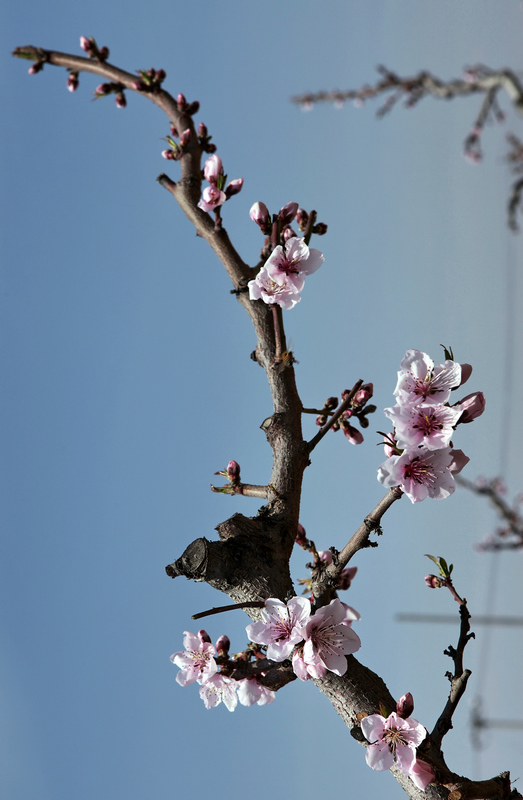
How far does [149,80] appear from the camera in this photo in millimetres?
2643

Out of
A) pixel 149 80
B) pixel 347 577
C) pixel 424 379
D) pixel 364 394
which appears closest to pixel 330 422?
pixel 364 394

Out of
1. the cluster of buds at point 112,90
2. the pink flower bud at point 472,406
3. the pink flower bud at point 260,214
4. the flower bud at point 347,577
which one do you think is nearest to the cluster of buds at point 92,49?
the cluster of buds at point 112,90

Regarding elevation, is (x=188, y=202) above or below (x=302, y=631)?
above

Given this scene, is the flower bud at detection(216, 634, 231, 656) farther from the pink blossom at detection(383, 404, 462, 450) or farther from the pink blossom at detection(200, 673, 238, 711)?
the pink blossom at detection(383, 404, 462, 450)

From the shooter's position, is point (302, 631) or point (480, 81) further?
point (480, 81)

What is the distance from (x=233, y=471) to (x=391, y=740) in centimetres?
118

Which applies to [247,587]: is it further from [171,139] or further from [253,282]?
[171,139]

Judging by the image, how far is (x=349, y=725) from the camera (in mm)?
1752

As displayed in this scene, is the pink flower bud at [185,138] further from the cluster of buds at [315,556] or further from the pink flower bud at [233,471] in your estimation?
the cluster of buds at [315,556]

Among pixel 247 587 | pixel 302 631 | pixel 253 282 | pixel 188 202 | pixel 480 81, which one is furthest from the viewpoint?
pixel 480 81

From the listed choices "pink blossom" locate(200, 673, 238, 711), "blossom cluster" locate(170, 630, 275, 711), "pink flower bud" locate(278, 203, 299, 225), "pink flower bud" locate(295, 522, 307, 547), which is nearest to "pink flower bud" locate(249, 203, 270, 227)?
"pink flower bud" locate(278, 203, 299, 225)

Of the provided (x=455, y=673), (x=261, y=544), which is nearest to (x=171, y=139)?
(x=261, y=544)

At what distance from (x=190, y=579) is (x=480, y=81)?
4773 mm

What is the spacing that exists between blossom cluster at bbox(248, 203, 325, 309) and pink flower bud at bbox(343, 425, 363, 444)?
0.64 meters
